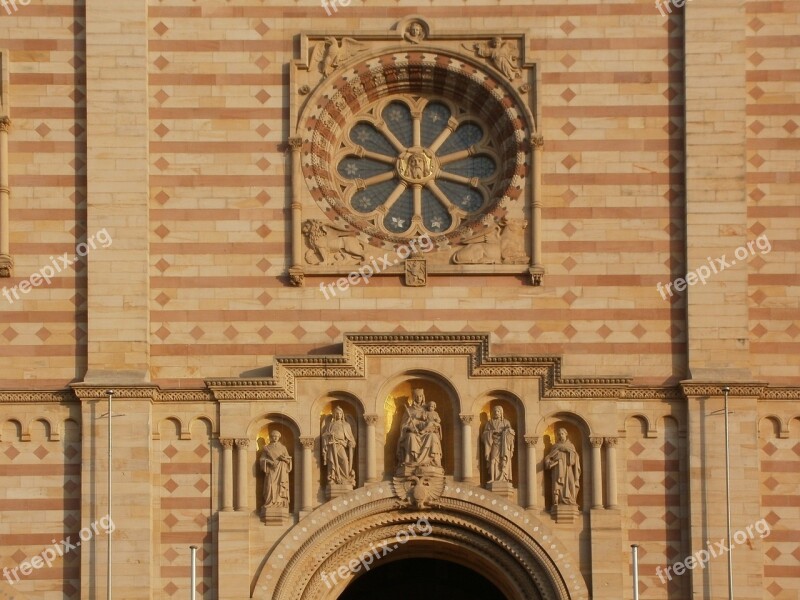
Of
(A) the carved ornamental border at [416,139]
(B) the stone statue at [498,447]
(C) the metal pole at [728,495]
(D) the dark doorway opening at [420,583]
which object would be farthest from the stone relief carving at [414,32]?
(D) the dark doorway opening at [420,583]

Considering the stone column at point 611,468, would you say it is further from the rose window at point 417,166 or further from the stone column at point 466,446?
the rose window at point 417,166

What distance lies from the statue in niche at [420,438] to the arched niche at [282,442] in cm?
152

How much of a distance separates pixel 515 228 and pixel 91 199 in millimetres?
6359

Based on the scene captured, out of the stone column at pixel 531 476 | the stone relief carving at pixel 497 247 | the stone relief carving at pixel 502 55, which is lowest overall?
the stone column at pixel 531 476

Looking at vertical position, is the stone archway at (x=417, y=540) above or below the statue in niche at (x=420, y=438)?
below

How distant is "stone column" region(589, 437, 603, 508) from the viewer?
3450 centimetres

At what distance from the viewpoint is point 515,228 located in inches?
1398

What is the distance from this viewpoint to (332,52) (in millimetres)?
36062

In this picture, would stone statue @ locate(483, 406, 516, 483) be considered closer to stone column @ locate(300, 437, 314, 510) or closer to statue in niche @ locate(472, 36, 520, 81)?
stone column @ locate(300, 437, 314, 510)

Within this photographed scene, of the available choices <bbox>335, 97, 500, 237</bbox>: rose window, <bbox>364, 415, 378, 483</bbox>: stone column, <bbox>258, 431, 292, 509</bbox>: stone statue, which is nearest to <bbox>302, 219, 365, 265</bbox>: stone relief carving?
<bbox>335, 97, 500, 237</bbox>: rose window

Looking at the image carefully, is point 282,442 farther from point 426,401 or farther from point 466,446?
point 466,446

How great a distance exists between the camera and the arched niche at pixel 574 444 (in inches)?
1366

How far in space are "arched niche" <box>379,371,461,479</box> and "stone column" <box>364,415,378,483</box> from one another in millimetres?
221

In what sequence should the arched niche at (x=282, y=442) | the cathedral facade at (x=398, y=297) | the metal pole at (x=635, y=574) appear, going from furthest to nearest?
1. the arched niche at (x=282, y=442)
2. the cathedral facade at (x=398, y=297)
3. the metal pole at (x=635, y=574)
